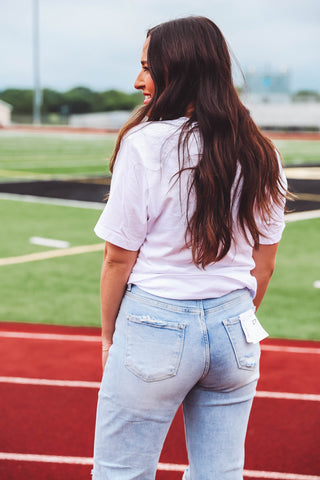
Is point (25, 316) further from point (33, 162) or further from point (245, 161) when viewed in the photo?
point (33, 162)

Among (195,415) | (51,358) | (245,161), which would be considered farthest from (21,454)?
(245,161)

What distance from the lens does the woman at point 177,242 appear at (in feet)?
5.35

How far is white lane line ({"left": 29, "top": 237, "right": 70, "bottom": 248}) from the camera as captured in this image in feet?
30.8

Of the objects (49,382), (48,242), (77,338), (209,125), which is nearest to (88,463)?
(49,382)

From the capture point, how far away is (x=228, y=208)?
169 cm

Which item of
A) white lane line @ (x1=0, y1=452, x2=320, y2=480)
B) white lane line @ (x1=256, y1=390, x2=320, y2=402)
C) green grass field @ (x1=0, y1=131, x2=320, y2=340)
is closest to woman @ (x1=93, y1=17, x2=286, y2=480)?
white lane line @ (x1=0, y1=452, x2=320, y2=480)

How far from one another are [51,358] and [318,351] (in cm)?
224

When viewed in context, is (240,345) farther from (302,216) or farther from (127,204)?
(302,216)

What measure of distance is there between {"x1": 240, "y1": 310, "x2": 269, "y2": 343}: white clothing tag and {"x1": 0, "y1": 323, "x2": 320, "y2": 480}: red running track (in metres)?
1.74

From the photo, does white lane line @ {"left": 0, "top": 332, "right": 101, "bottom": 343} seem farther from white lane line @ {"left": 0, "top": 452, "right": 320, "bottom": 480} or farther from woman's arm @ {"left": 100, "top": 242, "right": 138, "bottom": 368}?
woman's arm @ {"left": 100, "top": 242, "right": 138, "bottom": 368}

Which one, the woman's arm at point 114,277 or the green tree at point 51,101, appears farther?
the green tree at point 51,101

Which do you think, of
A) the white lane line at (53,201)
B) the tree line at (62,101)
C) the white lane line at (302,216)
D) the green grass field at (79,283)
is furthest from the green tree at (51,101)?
the green grass field at (79,283)

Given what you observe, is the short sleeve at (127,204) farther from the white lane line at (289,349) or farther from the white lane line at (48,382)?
the white lane line at (289,349)

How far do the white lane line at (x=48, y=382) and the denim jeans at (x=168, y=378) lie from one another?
263 centimetres
